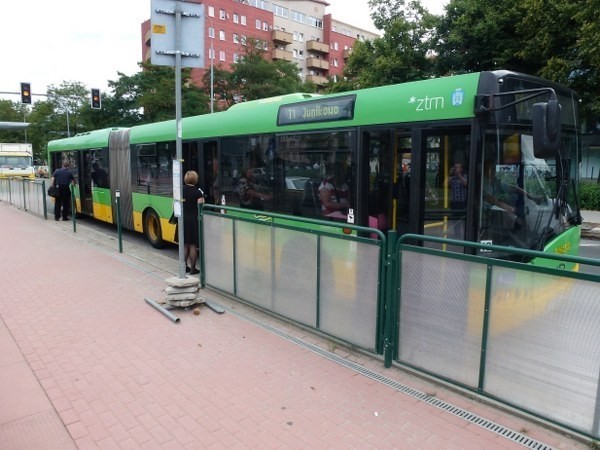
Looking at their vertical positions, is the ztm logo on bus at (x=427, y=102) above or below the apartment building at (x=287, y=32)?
below

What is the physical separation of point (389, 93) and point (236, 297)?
3.46 metres

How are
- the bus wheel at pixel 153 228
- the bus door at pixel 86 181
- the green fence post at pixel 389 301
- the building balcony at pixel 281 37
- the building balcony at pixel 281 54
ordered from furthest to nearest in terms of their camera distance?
the building balcony at pixel 281 37, the building balcony at pixel 281 54, the bus door at pixel 86 181, the bus wheel at pixel 153 228, the green fence post at pixel 389 301

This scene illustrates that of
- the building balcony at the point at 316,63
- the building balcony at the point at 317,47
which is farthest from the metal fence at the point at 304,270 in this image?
the building balcony at the point at 317,47

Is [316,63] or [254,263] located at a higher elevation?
[316,63]

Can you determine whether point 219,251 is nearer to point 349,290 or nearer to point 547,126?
point 349,290

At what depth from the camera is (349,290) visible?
16.0 ft

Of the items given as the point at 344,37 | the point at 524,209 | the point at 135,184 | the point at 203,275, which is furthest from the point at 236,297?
the point at 344,37

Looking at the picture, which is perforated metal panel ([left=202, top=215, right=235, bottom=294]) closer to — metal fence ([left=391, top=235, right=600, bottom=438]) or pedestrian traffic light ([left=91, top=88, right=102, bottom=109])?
metal fence ([left=391, top=235, right=600, bottom=438])

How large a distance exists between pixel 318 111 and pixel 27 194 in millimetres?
15536

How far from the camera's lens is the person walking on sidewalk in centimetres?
1524

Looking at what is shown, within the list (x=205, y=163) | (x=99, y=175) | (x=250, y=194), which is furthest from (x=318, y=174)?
(x=99, y=175)

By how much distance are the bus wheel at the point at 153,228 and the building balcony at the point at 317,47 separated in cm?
7144

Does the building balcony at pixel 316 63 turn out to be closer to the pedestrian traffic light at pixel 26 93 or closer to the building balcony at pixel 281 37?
the building balcony at pixel 281 37

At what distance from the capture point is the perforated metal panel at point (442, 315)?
153 inches
